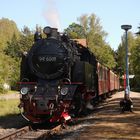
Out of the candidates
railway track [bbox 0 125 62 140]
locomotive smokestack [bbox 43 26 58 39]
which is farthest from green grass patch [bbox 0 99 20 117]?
railway track [bbox 0 125 62 140]

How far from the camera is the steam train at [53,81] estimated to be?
16203mm

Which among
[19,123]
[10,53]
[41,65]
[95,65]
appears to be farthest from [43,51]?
[10,53]

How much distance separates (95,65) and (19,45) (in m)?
92.7

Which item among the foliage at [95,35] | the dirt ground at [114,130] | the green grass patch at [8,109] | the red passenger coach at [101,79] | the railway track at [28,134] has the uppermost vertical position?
the foliage at [95,35]

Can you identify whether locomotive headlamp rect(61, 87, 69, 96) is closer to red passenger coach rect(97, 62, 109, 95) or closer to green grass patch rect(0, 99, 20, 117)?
red passenger coach rect(97, 62, 109, 95)

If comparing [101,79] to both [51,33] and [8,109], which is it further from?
[51,33]

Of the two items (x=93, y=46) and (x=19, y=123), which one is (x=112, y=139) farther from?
(x=93, y=46)

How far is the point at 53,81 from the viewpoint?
683 inches

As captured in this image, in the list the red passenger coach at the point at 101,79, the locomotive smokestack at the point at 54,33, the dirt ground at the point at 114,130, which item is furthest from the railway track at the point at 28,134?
the red passenger coach at the point at 101,79

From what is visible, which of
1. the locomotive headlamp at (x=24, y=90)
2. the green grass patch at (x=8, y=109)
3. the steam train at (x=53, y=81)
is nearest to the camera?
the steam train at (x=53, y=81)

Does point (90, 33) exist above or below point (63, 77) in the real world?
above

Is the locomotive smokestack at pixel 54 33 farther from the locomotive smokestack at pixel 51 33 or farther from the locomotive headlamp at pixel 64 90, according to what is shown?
the locomotive headlamp at pixel 64 90

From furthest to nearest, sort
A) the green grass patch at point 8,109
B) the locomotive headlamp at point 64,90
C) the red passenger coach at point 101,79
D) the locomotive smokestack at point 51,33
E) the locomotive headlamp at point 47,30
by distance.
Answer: the green grass patch at point 8,109 < the red passenger coach at point 101,79 < the locomotive smokestack at point 51,33 < the locomotive headlamp at point 47,30 < the locomotive headlamp at point 64,90

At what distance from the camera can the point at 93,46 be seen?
81250 mm
